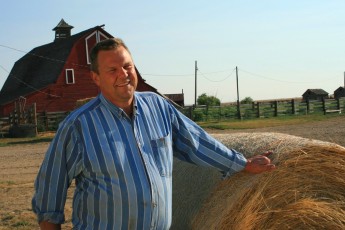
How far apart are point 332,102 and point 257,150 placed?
33.7 m

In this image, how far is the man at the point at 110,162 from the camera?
2484mm

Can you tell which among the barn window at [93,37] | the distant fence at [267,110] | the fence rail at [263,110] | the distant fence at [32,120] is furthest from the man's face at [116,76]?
the distant fence at [267,110]

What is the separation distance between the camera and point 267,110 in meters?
35.2

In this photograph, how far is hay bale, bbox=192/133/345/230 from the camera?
3.19 meters

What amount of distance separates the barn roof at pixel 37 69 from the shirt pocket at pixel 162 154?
27.0 metres

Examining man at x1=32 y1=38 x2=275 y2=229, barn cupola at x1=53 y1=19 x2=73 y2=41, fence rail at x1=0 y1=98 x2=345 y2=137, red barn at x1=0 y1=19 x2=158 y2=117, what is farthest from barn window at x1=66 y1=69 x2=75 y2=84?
man at x1=32 y1=38 x2=275 y2=229

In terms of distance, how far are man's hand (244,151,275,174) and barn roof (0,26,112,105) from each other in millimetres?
26590

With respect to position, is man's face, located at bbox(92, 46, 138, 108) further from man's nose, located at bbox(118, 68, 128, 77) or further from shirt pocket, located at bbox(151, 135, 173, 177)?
shirt pocket, located at bbox(151, 135, 173, 177)

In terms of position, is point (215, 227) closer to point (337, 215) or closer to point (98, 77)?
point (337, 215)

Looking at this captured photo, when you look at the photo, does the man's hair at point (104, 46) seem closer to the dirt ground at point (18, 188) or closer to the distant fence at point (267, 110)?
the dirt ground at point (18, 188)

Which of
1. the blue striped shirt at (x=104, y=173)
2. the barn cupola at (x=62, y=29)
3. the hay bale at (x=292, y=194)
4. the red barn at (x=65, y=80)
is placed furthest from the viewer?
the barn cupola at (x=62, y=29)

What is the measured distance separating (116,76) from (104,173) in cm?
47

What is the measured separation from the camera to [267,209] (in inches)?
127

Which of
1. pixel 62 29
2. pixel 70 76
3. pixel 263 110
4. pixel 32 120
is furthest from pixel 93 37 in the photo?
pixel 263 110
